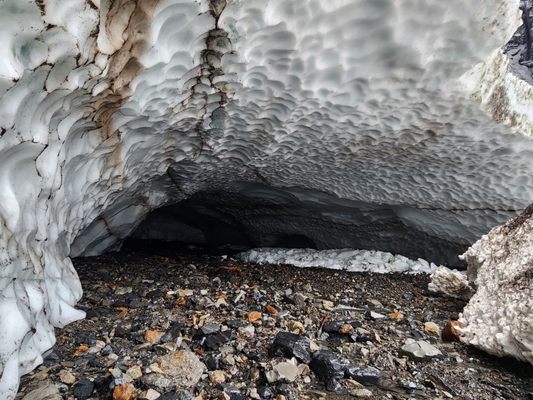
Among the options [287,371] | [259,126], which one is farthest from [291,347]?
[259,126]

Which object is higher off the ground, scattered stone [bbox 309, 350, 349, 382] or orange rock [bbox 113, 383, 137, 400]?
scattered stone [bbox 309, 350, 349, 382]

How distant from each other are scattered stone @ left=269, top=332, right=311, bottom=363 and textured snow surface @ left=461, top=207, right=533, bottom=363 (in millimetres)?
973

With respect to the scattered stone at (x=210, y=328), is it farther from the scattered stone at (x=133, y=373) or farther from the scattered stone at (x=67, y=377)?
the scattered stone at (x=67, y=377)

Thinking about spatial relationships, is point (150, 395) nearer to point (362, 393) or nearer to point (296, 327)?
point (362, 393)

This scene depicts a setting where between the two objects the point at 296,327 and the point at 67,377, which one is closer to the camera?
the point at 67,377

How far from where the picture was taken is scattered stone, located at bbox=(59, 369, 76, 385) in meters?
1.92

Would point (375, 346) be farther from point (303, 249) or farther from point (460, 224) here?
point (303, 249)

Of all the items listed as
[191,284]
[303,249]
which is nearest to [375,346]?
[191,284]

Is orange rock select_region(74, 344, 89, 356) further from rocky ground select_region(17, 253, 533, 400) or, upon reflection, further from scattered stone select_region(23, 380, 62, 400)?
scattered stone select_region(23, 380, 62, 400)

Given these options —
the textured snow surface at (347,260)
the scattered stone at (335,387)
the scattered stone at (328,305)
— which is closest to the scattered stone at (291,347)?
the scattered stone at (335,387)

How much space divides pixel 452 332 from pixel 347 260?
8.93 feet

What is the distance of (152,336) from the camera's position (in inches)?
95.0

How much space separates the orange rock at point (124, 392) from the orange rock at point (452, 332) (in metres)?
1.82

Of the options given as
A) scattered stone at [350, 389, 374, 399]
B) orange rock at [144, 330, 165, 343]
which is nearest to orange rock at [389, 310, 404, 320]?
scattered stone at [350, 389, 374, 399]
